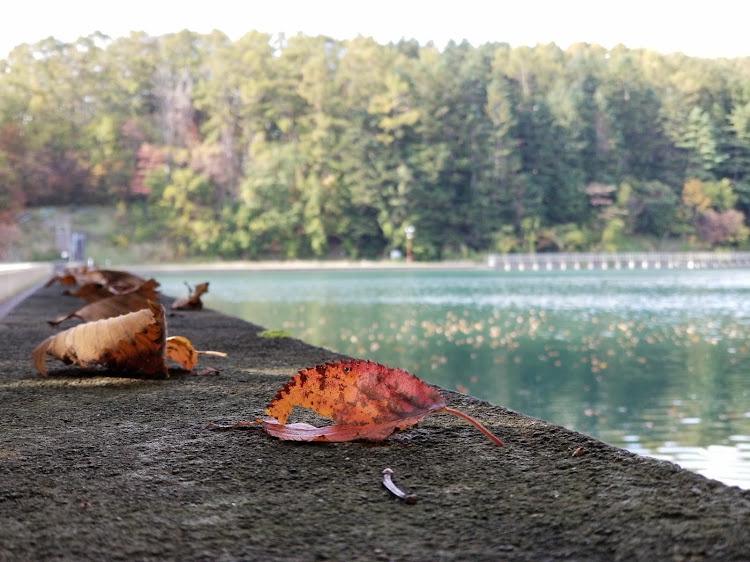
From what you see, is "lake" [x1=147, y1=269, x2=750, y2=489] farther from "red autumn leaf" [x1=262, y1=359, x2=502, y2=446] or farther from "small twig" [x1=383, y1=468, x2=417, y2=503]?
"small twig" [x1=383, y1=468, x2=417, y2=503]

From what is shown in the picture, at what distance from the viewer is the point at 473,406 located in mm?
2121

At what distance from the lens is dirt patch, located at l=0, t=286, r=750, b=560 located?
107 centimetres

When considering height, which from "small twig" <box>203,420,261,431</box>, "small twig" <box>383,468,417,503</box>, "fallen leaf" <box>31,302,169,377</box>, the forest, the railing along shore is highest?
the forest

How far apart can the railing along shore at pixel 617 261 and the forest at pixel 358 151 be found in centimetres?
162

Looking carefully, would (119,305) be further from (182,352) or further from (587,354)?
(587,354)

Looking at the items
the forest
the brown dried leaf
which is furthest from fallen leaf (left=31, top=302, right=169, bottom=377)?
the forest

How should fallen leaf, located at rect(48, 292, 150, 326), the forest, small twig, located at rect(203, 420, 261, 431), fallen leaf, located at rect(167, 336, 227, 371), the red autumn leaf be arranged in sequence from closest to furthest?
the red autumn leaf, small twig, located at rect(203, 420, 261, 431), fallen leaf, located at rect(167, 336, 227, 371), fallen leaf, located at rect(48, 292, 150, 326), the forest

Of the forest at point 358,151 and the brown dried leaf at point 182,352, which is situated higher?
the forest at point 358,151

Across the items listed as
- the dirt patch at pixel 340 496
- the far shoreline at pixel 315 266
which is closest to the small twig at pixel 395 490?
the dirt patch at pixel 340 496

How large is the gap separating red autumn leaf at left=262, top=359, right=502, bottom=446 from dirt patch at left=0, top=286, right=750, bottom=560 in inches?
1.8

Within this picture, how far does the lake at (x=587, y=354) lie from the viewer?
508 centimetres

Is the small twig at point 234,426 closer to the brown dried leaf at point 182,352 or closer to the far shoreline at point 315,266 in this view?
the brown dried leaf at point 182,352

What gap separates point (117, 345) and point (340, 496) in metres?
1.62

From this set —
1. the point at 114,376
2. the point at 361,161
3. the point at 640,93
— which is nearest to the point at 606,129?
the point at 640,93
